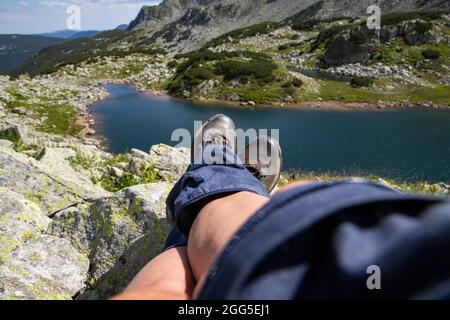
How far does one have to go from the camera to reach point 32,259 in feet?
9.49

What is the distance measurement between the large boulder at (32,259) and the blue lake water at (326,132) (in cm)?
1103

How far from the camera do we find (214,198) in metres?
2.13

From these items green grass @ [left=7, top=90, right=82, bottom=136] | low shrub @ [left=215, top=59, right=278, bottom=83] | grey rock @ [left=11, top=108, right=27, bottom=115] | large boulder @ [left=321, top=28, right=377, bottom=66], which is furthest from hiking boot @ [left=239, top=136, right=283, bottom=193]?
large boulder @ [left=321, top=28, right=377, bottom=66]

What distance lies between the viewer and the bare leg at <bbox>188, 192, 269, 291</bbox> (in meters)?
1.65

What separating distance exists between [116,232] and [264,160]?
1.99 m

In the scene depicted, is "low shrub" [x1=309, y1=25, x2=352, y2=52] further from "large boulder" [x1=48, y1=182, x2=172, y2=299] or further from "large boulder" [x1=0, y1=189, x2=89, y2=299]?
"large boulder" [x1=0, y1=189, x2=89, y2=299]

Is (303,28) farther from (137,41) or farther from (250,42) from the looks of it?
(137,41)

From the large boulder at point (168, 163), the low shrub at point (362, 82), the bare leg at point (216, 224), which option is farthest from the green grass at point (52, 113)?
the low shrub at point (362, 82)

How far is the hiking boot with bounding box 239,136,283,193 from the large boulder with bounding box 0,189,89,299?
6.82 ft

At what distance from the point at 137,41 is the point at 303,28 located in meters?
64.0

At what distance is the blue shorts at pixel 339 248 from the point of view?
35.4 inches

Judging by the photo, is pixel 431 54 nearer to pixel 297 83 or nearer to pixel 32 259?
pixel 297 83

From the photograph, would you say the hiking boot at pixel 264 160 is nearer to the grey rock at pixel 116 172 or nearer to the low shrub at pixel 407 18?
the grey rock at pixel 116 172

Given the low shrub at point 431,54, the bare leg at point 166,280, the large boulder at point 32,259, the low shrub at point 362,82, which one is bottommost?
the low shrub at point 362,82
